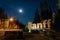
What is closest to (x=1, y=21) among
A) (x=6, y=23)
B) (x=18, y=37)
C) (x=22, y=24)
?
(x=6, y=23)

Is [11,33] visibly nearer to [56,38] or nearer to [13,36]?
[13,36]

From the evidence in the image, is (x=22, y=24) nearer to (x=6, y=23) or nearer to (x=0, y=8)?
(x=0, y=8)

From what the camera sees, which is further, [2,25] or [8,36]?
[2,25]

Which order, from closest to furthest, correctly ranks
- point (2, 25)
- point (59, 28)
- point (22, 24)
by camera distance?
point (59, 28)
point (2, 25)
point (22, 24)

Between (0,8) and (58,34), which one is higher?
(0,8)

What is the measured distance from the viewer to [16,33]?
48.5 feet

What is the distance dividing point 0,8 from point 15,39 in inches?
2478

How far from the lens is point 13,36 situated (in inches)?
581

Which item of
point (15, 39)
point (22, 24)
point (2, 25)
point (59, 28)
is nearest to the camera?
point (59, 28)

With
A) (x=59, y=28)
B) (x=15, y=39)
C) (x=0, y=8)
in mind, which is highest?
(x=0, y=8)

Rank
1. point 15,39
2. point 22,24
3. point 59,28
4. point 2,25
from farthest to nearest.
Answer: point 22,24 → point 2,25 → point 15,39 → point 59,28

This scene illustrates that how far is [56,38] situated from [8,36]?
187 inches

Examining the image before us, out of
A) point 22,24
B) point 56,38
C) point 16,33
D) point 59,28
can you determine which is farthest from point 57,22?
point 22,24

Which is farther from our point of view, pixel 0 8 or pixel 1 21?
pixel 0 8
